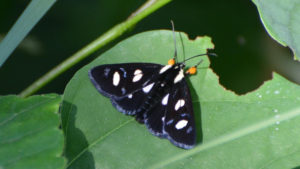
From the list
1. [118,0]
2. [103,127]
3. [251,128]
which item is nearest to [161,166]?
[103,127]

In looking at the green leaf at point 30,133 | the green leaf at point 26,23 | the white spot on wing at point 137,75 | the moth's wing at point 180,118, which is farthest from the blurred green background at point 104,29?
the green leaf at point 30,133

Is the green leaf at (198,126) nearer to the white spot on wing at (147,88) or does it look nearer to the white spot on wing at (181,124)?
the white spot on wing at (181,124)

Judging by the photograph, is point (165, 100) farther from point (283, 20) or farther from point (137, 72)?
point (283, 20)

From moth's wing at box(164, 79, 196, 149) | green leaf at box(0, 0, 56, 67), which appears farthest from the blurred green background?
green leaf at box(0, 0, 56, 67)

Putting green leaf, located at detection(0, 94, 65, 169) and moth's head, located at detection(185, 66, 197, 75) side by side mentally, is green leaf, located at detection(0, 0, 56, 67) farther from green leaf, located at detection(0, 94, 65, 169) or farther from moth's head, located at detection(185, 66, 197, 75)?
moth's head, located at detection(185, 66, 197, 75)

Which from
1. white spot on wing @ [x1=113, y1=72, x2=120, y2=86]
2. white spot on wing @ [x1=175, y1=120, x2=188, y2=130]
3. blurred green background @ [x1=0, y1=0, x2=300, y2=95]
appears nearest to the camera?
white spot on wing @ [x1=175, y1=120, x2=188, y2=130]
